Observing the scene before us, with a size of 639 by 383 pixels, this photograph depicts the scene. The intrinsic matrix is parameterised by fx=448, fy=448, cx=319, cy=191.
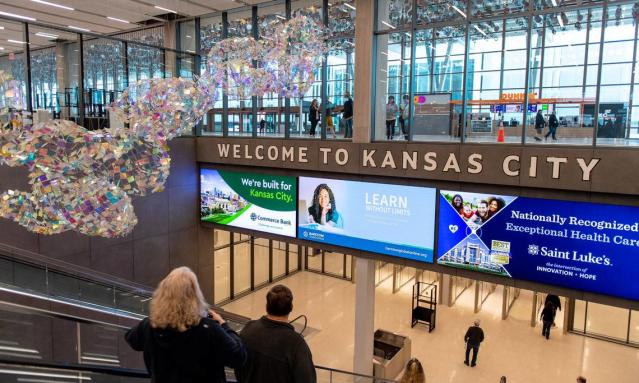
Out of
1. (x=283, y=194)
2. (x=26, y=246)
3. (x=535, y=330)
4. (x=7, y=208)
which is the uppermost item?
(x=7, y=208)

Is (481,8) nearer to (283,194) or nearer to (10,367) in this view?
(283,194)

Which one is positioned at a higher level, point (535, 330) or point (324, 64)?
point (324, 64)

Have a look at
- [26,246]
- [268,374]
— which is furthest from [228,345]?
[26,246]

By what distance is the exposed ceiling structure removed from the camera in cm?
993

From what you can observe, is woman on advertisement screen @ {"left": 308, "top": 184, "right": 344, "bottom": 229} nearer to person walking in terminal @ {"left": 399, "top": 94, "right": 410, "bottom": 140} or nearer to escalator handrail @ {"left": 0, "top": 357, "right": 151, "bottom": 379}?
person walking in terminal @ {"left": 399, "top": 94, "right": 410, "bottom": 140}

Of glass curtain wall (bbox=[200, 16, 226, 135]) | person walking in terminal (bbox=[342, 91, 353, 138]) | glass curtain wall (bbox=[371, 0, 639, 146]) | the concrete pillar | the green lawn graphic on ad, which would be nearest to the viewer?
glass curtain wall (bbox=[371, 0, 639, 146])

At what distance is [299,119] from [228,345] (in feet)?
27.8

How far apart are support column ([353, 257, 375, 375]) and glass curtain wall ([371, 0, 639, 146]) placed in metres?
2.69

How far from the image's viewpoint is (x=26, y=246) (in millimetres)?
7621

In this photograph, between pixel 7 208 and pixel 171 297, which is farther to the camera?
pixel 7 208

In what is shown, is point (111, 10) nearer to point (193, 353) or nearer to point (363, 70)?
point (363, 70)

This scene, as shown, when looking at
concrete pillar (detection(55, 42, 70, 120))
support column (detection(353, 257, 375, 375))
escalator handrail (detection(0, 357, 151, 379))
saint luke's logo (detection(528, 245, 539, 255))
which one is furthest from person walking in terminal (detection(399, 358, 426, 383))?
concrete pillar (detection(55, 42, 70, 120))

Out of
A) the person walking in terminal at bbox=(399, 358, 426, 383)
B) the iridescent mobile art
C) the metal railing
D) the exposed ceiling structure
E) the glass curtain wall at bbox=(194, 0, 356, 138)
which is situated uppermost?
the exposed ceiling structure

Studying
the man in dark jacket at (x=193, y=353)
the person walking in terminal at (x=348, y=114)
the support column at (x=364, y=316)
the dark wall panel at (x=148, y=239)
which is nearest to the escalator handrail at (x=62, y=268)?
the dark wall panel at (x=148, y=239)
